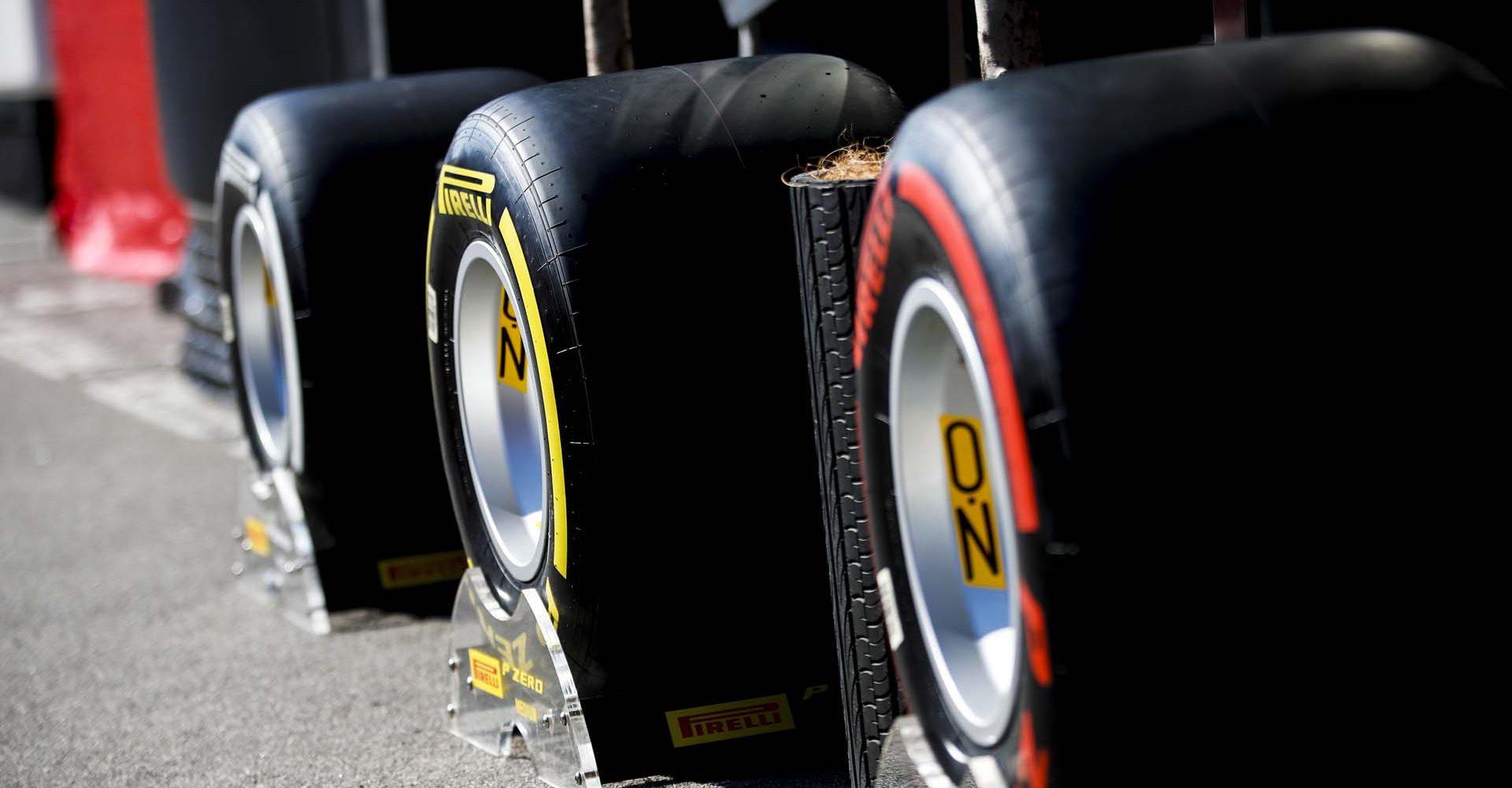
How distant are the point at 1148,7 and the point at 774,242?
2288 millimetres

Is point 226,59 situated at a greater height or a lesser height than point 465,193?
greater

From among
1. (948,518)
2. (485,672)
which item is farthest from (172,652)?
(948,518)

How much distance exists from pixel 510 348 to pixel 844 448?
951mm

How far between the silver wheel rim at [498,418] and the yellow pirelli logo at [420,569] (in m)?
0.78

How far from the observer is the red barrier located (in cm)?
998

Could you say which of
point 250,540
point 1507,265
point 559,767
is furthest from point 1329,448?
point 250,540

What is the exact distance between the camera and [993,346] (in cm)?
171

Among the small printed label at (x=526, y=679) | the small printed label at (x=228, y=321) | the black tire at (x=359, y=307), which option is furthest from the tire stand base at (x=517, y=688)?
the small printed label at (x=228, y=321)

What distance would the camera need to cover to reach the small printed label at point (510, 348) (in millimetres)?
3049

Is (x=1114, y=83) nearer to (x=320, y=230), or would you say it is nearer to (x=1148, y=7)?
(x=320, y=230)

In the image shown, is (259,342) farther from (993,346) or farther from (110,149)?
(110,149)

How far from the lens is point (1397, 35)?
1805 millimetres

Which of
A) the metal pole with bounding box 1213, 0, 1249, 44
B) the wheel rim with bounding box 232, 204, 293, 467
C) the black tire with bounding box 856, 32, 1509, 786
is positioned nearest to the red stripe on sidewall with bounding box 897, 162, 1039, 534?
the black tire with bounding box 856, 32, 1509, 786

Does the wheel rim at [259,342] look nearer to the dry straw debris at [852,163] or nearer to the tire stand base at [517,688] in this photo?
the tire stand base at [517,688]
